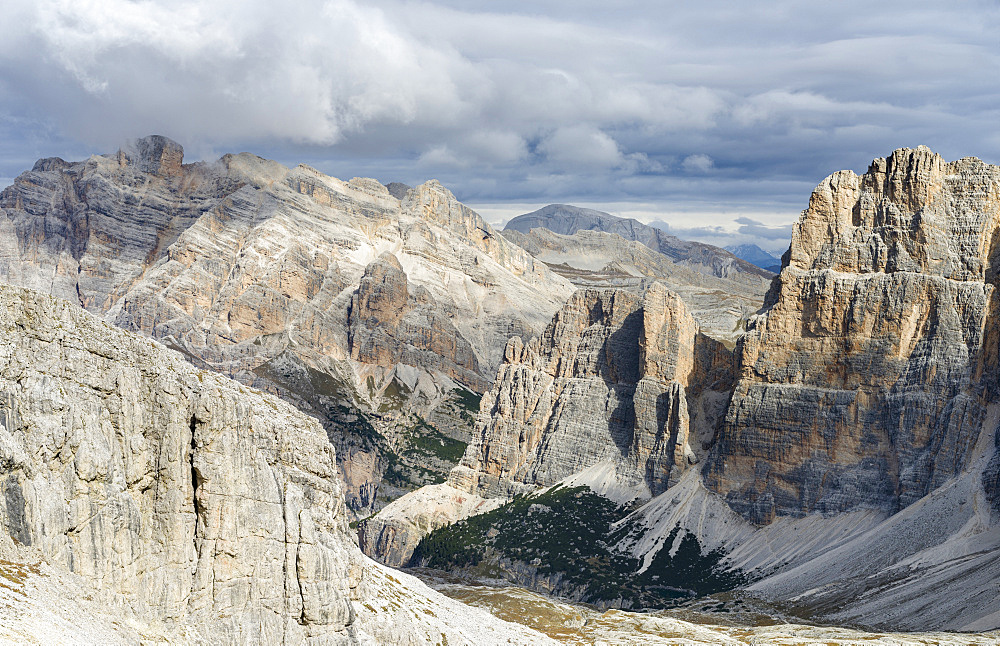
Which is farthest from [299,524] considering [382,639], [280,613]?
[382,639]

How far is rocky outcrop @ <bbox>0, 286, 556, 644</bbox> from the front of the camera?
208 feet

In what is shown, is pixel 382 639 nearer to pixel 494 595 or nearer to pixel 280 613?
pixel 280 613

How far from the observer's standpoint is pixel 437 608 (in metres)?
109

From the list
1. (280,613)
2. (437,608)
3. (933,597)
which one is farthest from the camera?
(933,597)

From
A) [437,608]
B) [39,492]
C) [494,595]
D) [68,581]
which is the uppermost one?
[39,492]

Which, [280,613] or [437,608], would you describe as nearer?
[280,613]

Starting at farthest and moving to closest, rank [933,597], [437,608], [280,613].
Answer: [933,597] → [437,608] → [280,613]

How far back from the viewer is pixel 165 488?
70625 mm

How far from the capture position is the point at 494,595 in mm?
198000

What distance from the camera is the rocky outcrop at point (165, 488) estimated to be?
6334 cm

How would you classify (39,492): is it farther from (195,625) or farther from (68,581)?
(195,625)

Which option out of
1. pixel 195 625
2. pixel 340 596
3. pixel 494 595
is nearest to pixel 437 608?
pixel 340 596

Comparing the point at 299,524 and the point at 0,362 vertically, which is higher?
the point at 0,362

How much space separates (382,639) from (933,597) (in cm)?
11685
